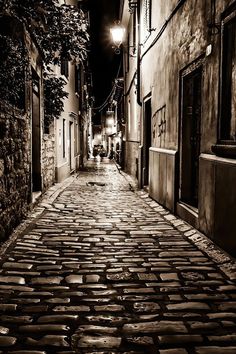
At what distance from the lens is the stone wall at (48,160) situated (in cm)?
1213

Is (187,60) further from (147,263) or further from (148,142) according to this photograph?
(148,142)

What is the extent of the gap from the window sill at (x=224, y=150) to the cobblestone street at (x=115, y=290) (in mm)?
1378

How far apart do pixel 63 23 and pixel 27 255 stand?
6.41 m

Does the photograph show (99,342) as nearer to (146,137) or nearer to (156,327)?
(156,327)

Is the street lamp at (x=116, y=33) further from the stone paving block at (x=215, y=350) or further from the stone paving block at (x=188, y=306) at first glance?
the stone paving block at (x=215, y=350)

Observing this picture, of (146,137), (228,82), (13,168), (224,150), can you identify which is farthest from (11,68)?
(146,137)

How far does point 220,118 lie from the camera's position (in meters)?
6.05

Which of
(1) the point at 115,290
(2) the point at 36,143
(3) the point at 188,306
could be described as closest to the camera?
(3) the point at 188,306

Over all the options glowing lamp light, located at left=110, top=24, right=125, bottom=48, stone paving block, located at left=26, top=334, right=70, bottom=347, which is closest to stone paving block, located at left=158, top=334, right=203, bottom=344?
stone paving block, located at left=26, top=334, right=70, bottom=347

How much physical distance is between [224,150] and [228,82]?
1.04 m

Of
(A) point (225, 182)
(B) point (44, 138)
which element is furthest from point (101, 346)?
(B) point (44, 138)

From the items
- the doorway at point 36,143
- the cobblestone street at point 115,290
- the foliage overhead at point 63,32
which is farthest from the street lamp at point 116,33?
the cobblestone street at point 115,290

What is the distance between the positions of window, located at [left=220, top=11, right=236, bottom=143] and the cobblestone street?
5.74 feet

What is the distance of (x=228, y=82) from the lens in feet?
19.5
